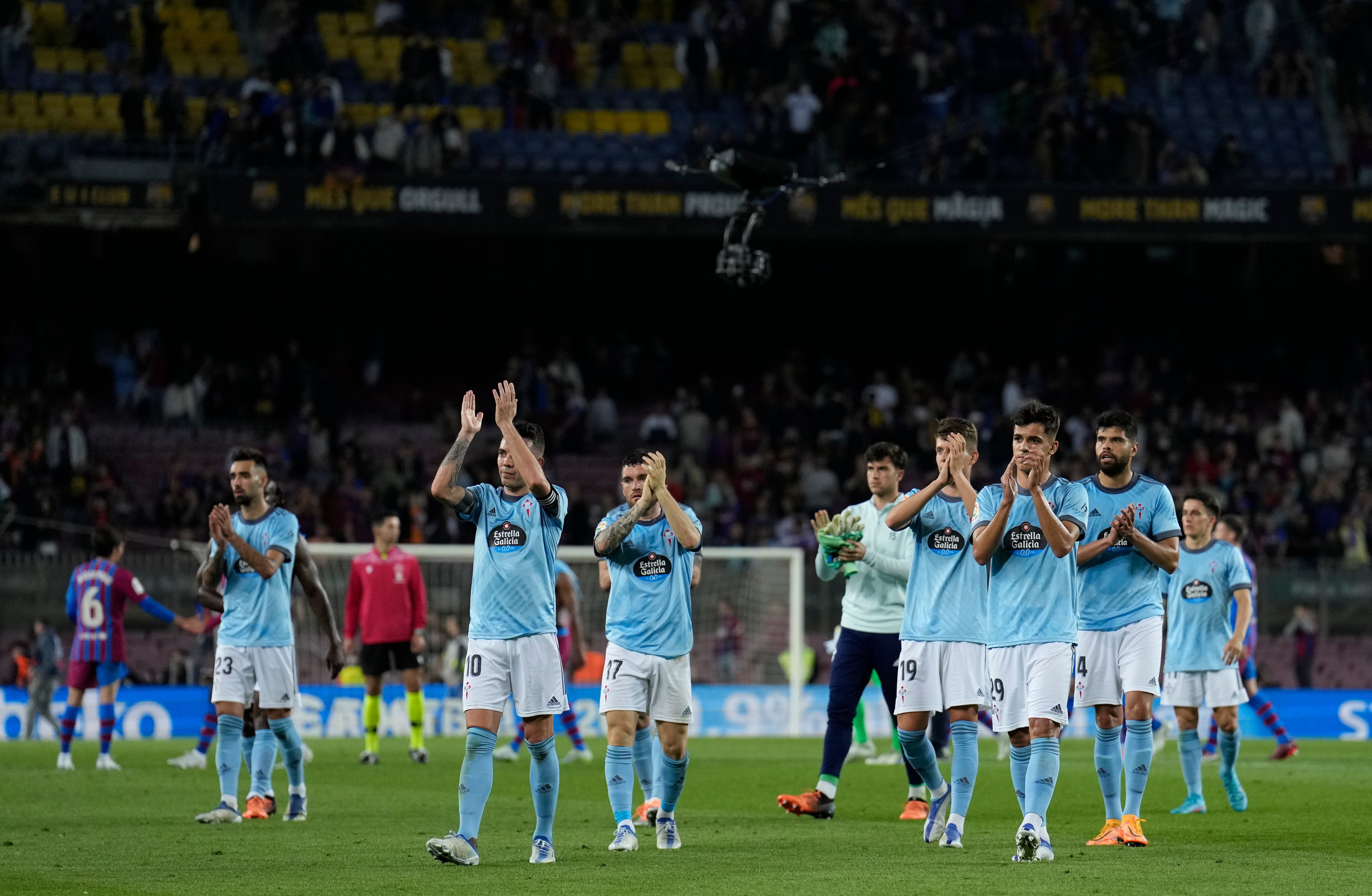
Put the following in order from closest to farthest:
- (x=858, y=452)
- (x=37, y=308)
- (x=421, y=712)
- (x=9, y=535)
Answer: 1. (x=421, y=712)
2. (x=9, y=535)
3. (x=858, y=452)
4. (x=37, y=308)

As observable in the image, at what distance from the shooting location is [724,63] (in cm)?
3142

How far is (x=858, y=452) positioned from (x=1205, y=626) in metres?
15.6

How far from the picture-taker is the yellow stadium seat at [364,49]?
3164 cm

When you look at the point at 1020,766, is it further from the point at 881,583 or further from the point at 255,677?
the point at 255,677

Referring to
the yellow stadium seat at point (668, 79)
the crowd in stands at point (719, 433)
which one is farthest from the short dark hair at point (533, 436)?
the yellow stadium seat at point (668, 79)

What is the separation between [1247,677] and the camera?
16.8m

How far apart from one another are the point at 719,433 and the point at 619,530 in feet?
64.7

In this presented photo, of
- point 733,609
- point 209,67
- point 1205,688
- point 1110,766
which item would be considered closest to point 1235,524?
point 1205,688

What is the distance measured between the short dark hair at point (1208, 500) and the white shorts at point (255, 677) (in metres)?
6.73

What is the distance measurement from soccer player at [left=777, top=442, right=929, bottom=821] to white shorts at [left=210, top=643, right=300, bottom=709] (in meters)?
3.45

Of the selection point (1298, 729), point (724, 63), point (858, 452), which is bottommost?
point (1298, 729)

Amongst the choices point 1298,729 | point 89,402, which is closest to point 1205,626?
point 1298,729

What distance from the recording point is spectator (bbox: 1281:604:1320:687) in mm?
24141

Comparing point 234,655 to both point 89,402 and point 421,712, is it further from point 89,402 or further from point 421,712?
point 89,402
